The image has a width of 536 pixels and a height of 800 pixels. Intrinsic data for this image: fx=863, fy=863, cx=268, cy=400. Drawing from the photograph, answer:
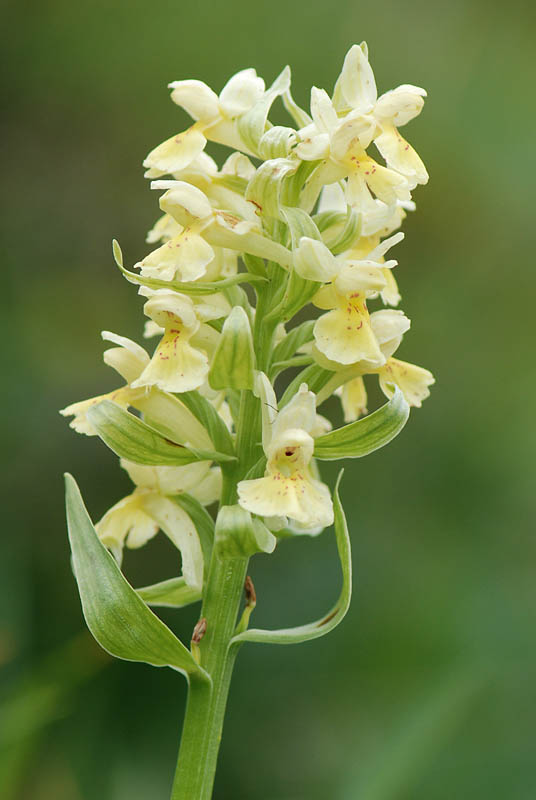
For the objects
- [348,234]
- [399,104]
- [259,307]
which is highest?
[399,104]

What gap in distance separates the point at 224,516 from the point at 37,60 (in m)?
3.37

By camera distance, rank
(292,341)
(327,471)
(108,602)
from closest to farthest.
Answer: (108,602) < (292,341) < (327,471)

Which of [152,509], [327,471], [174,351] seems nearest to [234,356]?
[174,351]

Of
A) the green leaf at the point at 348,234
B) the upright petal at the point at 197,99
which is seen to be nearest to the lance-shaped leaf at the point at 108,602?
the green leaf at the point at 348,234

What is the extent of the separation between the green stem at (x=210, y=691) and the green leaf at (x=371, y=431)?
0.29 metres

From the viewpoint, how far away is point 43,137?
4258 millimetres

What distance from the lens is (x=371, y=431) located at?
1.56 m

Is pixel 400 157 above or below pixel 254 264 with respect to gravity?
above

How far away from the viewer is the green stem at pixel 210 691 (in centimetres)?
158

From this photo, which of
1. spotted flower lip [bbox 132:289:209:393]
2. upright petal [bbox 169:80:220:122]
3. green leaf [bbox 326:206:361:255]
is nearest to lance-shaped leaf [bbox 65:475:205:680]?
spotted flower lip [bbox 132:289:209:393]

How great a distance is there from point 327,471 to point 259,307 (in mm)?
2063

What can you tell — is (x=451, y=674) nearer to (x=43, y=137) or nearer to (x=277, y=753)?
(x=277, y=753)

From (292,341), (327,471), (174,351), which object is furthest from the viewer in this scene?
(327,471)

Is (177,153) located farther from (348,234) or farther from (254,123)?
(348,234)
